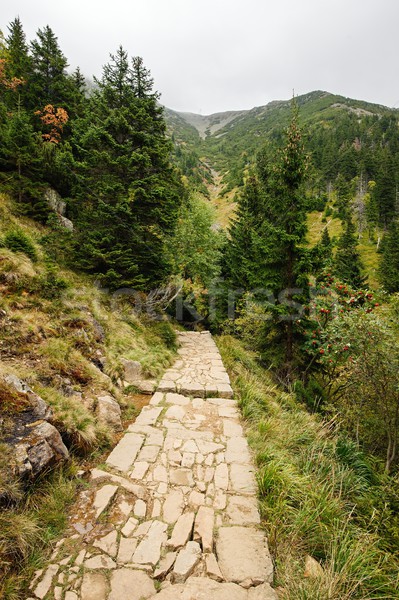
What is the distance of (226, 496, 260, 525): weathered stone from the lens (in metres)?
2.87

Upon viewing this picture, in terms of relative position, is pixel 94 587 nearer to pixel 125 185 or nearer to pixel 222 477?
pixel 222 477

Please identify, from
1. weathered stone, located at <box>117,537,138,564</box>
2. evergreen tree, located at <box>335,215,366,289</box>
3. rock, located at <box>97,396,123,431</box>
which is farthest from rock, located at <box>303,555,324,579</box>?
evergreen tree, located at <box>335,215,366,289</box>

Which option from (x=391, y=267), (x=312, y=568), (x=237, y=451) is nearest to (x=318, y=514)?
(x=312, y=568)

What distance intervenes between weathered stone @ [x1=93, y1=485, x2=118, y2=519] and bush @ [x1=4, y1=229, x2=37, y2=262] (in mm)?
5351

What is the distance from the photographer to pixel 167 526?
2.79 meters

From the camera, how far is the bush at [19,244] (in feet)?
19.9

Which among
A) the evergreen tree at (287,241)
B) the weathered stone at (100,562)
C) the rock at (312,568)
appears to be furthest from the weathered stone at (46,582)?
the evergreen tree at (287,241)

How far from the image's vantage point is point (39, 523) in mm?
2510

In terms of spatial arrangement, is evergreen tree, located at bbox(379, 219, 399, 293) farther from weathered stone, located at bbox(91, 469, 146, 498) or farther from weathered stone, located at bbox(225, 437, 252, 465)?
weathered stone, located at bbox(91, 469, 146, 498)

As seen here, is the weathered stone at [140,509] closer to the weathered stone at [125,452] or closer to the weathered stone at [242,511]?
the weathered stone at [125,452]

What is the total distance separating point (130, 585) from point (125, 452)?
1.64 meters

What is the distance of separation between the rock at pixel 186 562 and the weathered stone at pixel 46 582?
3.29 ft

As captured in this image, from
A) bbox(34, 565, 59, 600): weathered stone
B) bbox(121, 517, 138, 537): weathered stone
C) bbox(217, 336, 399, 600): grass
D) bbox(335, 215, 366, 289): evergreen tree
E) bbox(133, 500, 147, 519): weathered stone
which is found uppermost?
bbox(335, 215, 366, 289): evergreen tree

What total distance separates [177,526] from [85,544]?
2.93 feet
